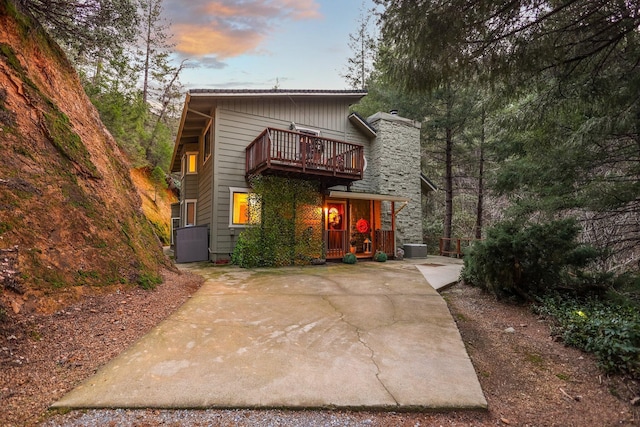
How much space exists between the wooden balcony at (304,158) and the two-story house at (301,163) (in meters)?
0.03

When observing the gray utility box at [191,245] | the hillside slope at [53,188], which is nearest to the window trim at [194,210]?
the gray utility box at [191,245]

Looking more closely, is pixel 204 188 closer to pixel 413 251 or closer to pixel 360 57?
pixel 413 251

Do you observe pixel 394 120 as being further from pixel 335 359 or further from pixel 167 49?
pixel 167 49

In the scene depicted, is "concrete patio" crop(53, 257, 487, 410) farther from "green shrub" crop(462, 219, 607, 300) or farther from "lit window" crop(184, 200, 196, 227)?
"lit window" crop(184, 200, 196, 227)

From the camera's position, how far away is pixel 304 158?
8312 mm

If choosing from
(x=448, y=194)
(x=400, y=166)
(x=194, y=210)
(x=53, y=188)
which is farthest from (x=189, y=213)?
(x=448, y=194)

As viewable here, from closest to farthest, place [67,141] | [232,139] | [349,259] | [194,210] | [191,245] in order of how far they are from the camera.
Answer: [67,141] < [191,245] < [232,139] < [349,259] < [194,210]

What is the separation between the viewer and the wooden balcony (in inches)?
322

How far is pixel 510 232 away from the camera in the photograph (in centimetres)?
492

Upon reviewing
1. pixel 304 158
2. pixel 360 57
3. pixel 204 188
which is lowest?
pixel 204 188

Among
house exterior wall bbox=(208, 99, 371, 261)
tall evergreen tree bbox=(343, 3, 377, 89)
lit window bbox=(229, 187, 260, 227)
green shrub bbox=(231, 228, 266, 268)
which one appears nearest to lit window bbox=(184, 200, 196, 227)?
house exterior wall bbox=(208, 99, 371, 261)

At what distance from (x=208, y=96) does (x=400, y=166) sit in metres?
7.91

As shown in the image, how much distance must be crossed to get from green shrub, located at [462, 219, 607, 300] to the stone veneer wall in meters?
7.16

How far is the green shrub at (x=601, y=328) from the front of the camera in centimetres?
256
